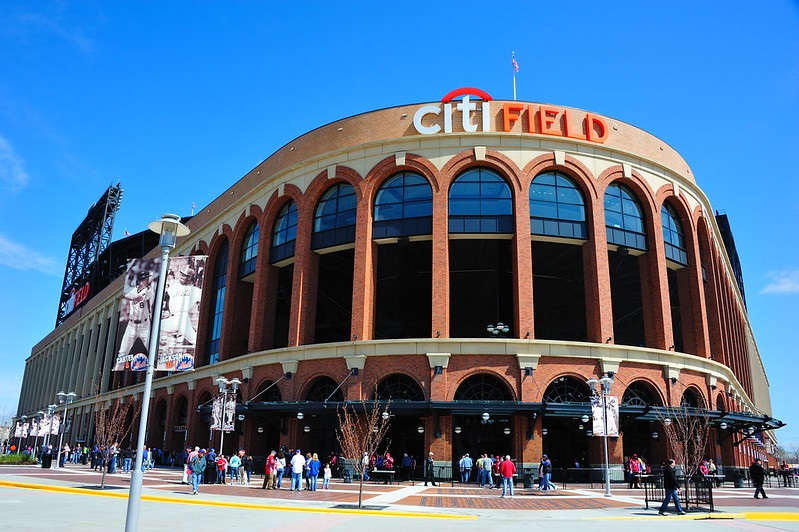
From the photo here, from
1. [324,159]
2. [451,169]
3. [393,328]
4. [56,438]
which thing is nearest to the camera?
[451,169]

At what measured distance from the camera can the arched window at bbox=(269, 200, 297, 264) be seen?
40.4m

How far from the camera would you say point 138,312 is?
11.3 meters

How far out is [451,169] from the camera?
35375 mm

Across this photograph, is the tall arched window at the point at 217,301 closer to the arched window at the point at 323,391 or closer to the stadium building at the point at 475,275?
the stadium building at the point at 475,275

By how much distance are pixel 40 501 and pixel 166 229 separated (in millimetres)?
12614

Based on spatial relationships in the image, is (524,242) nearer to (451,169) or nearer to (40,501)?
(451,169)

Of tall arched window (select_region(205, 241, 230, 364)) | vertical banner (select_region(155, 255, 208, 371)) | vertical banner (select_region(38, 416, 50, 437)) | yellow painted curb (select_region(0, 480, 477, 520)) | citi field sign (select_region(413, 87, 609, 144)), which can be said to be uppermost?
citi field sign (select_region(413, 87, 609, 144))

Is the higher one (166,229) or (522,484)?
(166,229)

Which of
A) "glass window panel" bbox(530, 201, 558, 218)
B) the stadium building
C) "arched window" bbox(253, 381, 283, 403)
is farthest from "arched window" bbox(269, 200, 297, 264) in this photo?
"glass window panel" bbox(530, 201, 558, 218)

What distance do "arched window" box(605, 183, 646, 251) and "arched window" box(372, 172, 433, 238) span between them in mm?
10518

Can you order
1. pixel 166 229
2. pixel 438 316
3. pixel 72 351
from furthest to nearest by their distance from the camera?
pixel 72 351 → pixel 438 316 → pixel 166 229

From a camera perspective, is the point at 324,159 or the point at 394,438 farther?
the point at 324,159

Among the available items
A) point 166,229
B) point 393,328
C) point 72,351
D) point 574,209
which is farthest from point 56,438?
point 166,229

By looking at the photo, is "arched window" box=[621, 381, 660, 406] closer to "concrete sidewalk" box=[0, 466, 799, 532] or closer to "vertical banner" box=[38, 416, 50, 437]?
"concrete sidewalk" box=[0, 466, 799, 532]
